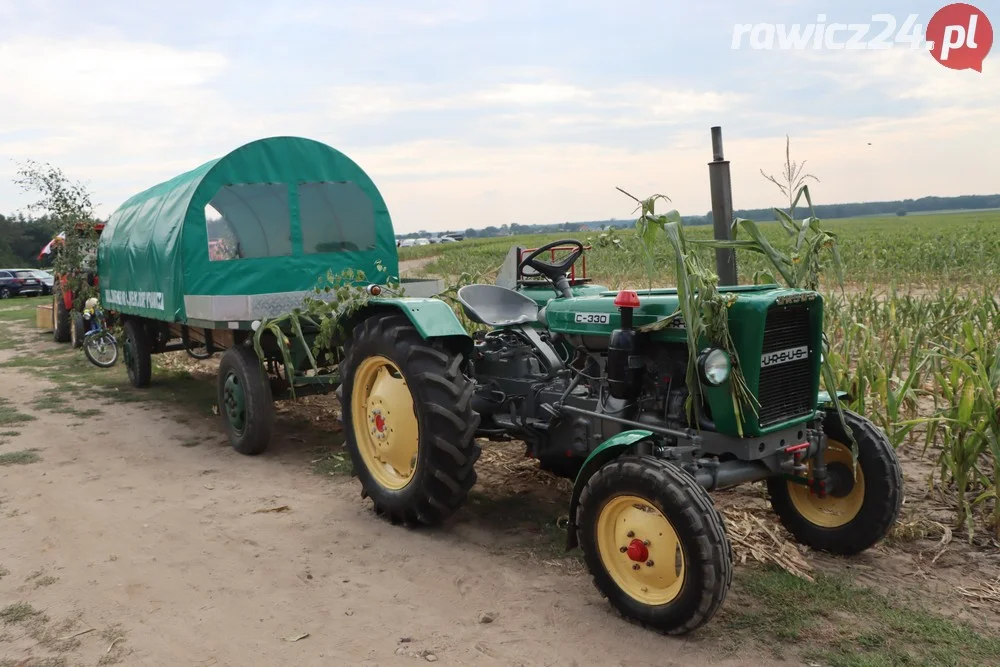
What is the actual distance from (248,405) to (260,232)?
141cm

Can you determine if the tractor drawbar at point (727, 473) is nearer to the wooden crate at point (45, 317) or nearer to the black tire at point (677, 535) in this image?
the black tire at point (677, 535)

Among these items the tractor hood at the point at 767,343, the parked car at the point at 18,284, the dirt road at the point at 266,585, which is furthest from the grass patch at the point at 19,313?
the tractor hood at the point at 767,343

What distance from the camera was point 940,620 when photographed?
3.06m

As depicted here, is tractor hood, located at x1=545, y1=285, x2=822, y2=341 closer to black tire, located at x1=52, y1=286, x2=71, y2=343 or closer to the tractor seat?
the tractor seat

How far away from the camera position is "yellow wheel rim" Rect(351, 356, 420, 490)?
4316mm

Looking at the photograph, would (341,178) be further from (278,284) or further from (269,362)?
(269,362)

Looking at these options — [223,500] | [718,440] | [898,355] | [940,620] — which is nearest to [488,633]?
[718,440]

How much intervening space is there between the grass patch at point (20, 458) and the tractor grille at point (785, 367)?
5.37m

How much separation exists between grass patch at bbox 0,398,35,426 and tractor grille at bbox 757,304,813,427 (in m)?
6.87

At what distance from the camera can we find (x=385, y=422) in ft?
14.5

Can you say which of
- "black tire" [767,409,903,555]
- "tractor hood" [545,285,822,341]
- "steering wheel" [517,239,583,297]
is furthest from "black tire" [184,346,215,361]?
"black tire" [767,409,903,555]

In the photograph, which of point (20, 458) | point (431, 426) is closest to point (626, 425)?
point (431, 426)

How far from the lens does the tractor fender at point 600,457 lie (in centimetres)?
314

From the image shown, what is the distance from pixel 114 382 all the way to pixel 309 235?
14.9 feet
